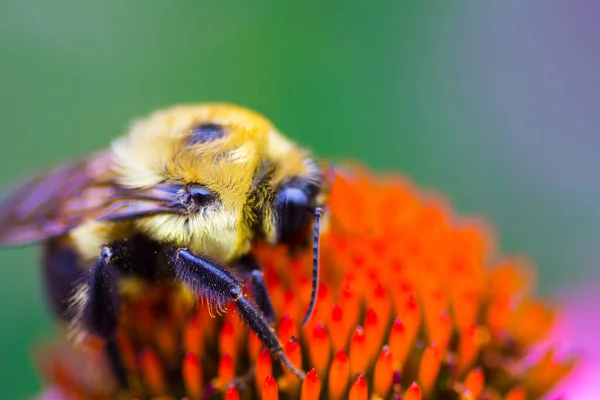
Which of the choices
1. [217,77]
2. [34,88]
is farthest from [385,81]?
[34,88]

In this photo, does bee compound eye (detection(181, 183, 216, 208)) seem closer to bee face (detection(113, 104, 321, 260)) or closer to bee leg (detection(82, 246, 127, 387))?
bee face (detection(113, 104, 321, 260))

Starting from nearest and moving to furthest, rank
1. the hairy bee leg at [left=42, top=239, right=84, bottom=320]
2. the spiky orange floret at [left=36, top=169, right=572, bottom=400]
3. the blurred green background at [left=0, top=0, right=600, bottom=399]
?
the spiky orange floret at [left=36, top=169, right=572, bottom=400] → the hairy bee leg at [left=42, top=239, right=84, bottom=320] → the blurred green background at [left=0, top=0, right=600, bottom=399]

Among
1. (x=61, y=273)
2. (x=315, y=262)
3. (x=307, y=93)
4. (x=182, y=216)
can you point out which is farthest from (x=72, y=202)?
(x=307, y=93)

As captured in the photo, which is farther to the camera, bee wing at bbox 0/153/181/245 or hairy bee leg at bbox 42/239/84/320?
hairy bee leg at bbox 42/239/84/320

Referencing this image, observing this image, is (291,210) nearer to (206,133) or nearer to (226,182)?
(226,182)

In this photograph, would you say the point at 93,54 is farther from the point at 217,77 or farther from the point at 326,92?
the point at 326,92

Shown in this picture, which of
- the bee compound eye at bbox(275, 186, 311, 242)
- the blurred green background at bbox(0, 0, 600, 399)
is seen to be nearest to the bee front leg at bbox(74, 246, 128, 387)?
the bee compound eye at bbox(275, 186, 311, 242)

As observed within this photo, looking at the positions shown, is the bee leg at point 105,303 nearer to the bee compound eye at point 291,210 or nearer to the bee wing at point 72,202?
the bee wing at point 72,202
